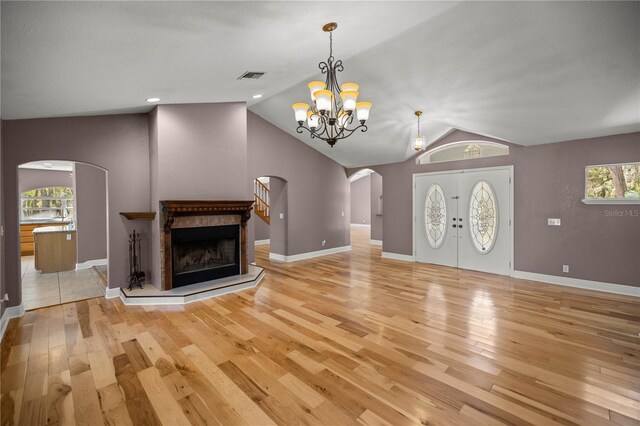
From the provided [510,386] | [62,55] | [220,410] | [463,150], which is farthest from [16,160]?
[463,150]

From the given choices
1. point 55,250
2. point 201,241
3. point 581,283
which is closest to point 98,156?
point 201,241

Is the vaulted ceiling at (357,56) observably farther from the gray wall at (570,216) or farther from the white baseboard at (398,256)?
the white baseboard at (398,256)

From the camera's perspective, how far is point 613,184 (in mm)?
4730

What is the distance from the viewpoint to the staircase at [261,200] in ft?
34.2

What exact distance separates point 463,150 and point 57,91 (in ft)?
22.1

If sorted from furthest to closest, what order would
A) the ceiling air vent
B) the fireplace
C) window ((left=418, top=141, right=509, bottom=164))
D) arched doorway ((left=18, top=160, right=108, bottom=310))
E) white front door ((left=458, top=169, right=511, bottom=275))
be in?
window ((left=418, top=141, right=509, bottom=164)) → white front door ((left=458, top=169, right=511, bottom=275)) → arched doorway ((left=18, top=160, right=108, bottom=310)) → the fireplace → the ceiling air vent

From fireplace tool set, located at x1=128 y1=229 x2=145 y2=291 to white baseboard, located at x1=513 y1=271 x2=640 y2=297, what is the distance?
22.1 ft

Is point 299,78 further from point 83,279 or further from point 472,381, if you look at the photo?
point 83,279

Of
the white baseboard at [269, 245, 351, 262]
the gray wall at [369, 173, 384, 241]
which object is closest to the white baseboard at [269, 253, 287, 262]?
the white baseboard at [269, 245, 351, 262]

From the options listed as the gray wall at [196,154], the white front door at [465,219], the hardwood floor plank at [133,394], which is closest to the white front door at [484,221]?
the white front door at [465,219]

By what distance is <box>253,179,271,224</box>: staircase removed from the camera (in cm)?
1041

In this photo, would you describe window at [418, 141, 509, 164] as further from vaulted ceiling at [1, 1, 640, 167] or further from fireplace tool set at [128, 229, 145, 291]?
fireplace tool set at [128, 229, 145, 291]

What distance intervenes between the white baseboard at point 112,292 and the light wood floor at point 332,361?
0.15m

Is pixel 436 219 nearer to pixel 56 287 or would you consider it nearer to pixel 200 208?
pixel 200 208
